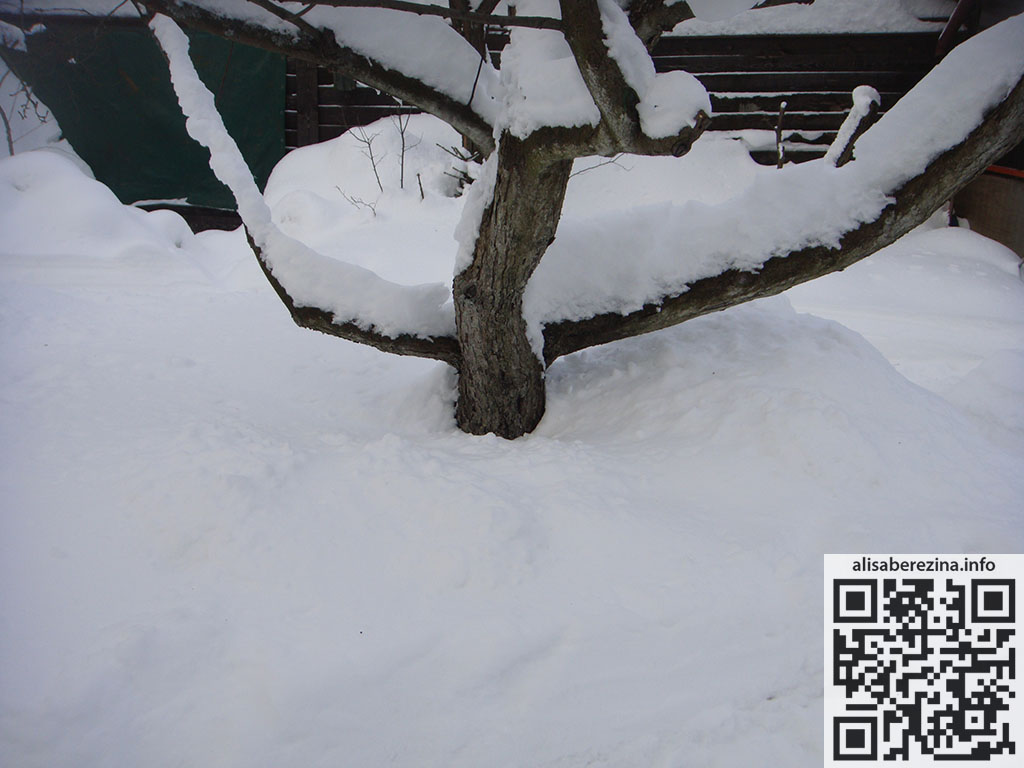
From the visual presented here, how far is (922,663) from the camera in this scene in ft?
6.58

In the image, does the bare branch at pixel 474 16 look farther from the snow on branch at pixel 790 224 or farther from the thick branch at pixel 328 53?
the snow on branch at pixel 790 224

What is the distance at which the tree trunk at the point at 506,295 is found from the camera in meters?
2.57

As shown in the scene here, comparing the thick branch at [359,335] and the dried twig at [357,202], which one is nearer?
the thick branch at [359,335]

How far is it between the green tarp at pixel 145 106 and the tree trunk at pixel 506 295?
6866 millimetres

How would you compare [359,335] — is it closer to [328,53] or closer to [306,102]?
[328,53]

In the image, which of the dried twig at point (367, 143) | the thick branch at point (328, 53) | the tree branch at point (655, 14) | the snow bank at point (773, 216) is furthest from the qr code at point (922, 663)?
the dried twig at point (367, 143)

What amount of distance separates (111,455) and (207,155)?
7.39 meters

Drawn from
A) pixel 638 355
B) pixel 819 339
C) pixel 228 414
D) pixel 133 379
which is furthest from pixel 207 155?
pixel 819 339

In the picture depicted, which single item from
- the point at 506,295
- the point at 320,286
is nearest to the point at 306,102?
the point at 320,286

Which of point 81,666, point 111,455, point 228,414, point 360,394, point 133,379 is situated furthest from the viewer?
point 360,394

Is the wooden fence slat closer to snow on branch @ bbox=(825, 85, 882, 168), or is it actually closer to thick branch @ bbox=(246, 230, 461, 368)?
thick branch @ bbox=(246, 230, 461, 368)

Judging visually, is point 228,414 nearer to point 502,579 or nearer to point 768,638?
point 502,579

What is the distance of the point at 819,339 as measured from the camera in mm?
3230

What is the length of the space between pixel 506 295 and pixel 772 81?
24.5 ft
